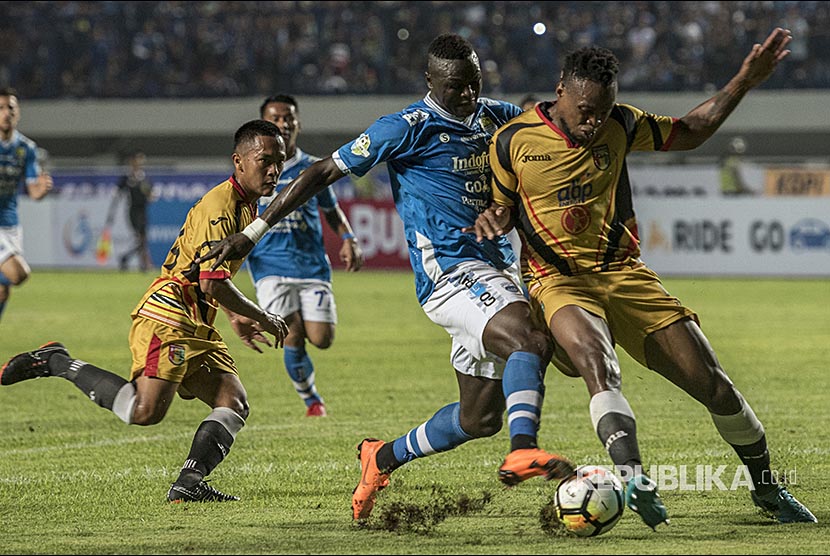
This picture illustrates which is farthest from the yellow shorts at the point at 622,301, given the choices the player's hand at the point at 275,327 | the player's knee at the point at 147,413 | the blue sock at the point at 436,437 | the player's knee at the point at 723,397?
the player's knee at the point at 147,413

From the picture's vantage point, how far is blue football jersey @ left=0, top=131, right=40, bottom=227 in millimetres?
14117

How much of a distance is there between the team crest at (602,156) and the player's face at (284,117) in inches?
166

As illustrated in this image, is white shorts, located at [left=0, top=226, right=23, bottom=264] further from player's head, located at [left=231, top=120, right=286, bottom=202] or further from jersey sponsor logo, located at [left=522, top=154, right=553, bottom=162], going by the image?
jersey sponsor logo, located at [left=522, top=154, right=553, bottom=162]

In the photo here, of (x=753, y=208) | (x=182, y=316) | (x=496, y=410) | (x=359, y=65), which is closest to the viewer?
(x=496, y=410)

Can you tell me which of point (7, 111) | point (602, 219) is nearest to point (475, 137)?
point (602, 219)

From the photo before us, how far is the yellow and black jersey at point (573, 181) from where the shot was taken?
224 inches

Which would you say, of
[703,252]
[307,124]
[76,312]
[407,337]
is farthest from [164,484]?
[307,124]

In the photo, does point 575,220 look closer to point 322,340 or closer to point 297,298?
point 322,340

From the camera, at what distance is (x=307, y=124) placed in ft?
112

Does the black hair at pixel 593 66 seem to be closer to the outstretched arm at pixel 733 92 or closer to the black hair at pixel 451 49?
the outstretched arm at pixel 733 92

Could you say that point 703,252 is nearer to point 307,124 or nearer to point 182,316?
point 307,124

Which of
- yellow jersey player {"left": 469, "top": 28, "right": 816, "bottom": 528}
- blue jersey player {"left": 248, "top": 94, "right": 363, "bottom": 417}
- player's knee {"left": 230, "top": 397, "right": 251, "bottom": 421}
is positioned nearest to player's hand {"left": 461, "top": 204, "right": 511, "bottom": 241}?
yellow jersey player {"left": 469, "top": 28, "right": 816, "bottom": 528}

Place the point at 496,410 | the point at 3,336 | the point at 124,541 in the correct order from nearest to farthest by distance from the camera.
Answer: the point at 124,541
the point at 496,410
the point at 3,336

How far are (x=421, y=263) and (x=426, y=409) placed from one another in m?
4.18
